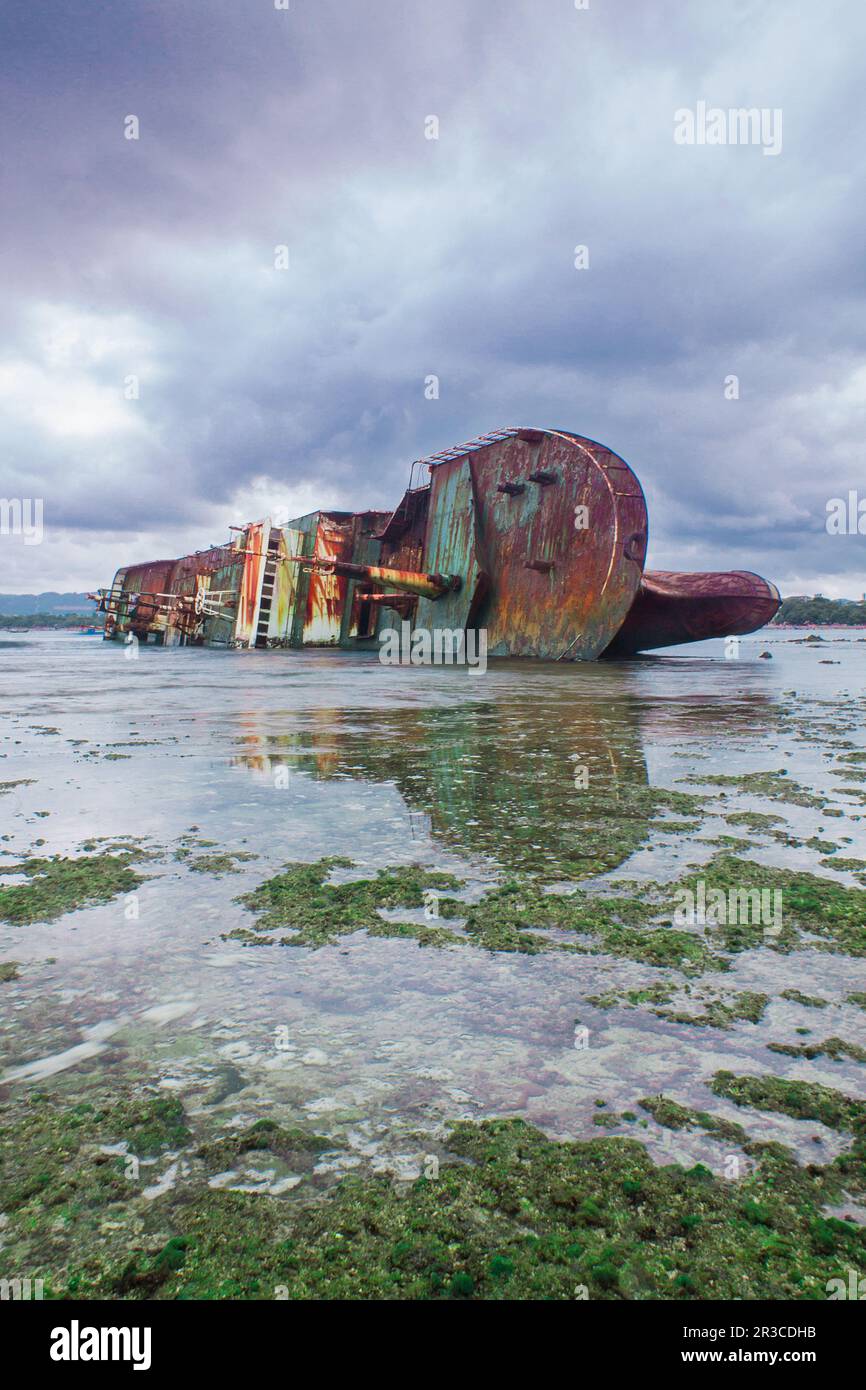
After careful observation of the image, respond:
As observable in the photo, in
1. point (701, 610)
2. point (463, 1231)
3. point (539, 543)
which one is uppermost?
point (539, 543)

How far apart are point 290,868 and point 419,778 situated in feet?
5.66

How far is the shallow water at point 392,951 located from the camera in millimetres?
1479

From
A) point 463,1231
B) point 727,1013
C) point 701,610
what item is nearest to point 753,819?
point 727,1013

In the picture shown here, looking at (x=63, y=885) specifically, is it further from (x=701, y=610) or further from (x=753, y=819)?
(x=701, y=610)

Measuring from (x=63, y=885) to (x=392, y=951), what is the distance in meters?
1.26

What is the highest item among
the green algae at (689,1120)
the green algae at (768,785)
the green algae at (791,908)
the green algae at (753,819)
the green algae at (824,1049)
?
the green algae at (768,785)

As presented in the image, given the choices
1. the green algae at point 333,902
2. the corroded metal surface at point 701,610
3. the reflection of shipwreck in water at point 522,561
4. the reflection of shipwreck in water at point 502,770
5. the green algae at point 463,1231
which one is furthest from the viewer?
the corroded metal surface at point 701,610

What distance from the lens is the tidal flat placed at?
112 cm

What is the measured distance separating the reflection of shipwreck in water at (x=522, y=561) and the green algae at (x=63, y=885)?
581 inches

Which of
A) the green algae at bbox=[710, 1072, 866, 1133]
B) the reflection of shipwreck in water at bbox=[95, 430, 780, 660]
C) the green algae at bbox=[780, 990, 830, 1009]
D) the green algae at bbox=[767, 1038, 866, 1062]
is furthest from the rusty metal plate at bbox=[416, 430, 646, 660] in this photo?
the green algae at bbox=[710, 1072, 866, 1133]

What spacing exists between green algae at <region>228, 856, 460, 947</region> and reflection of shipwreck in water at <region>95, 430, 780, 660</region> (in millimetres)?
14484

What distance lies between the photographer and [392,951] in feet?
6.91

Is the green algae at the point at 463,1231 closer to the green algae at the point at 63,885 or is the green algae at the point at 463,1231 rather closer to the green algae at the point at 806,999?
the green algae at the point at 806,999

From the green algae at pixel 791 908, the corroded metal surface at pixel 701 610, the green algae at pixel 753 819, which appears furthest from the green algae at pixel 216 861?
the corroded metal surface at pixel 701 610
